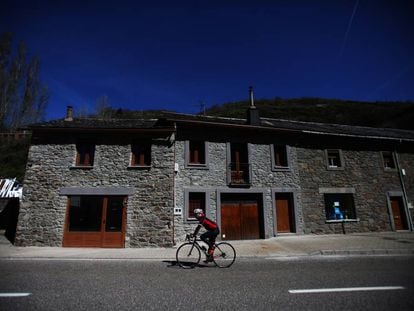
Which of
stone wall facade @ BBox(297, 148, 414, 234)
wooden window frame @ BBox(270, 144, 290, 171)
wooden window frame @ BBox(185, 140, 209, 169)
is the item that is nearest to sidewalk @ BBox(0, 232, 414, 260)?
stone wall facade @ BBox(297, 148, 414, 234)

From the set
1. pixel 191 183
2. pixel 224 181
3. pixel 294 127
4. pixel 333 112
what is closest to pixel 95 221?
pixel 191 183

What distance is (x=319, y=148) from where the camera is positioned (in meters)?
15.2

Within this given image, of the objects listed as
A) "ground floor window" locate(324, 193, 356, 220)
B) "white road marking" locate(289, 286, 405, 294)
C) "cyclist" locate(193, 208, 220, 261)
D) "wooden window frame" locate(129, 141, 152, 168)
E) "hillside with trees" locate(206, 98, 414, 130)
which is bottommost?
"white road marking" locate(289, 286, 405, 294)

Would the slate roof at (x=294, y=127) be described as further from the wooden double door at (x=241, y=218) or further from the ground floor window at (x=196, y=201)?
the wooden double door at (x=241, y=218)

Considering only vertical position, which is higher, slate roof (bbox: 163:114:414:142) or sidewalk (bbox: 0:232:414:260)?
slate roof (bbox: 163:114:414:142)

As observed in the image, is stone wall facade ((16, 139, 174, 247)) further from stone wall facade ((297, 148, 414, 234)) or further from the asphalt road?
stone wall facade ((297, 148, 414, 234))

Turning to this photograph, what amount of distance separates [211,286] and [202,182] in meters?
8.01

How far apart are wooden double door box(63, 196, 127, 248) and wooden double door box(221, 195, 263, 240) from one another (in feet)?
17.6

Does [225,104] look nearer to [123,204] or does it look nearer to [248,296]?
[123,204]

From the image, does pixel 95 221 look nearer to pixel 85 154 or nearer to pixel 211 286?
pixel 85 154

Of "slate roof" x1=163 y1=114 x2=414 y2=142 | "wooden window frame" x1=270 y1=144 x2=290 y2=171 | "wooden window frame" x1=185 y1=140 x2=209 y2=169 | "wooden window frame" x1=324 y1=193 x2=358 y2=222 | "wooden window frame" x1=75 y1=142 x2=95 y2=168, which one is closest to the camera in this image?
"wooden window frame" x1=75 y1=142 x2=95 y2=168

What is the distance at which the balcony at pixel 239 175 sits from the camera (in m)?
13.2

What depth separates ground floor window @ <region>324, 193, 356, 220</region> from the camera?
14273mm

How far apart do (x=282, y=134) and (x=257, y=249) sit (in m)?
7.64
